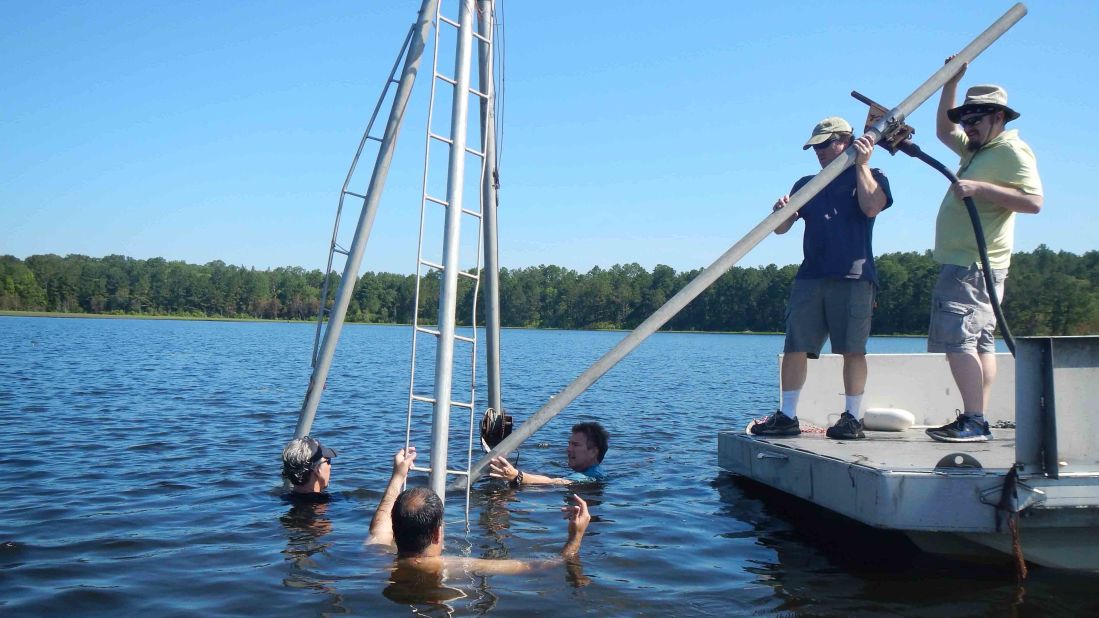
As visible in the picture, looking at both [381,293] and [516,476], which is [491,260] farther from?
[381,293]

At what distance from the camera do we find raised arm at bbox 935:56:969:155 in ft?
21.6

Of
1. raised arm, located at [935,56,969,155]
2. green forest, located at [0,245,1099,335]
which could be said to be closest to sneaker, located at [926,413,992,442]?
raised arm, located at [935,56,969,155]

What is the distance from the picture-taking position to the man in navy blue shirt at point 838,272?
702cm

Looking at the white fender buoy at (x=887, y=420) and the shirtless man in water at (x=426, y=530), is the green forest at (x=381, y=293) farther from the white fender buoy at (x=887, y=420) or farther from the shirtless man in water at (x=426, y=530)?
the shirtless man in water at (x=426, y=530)

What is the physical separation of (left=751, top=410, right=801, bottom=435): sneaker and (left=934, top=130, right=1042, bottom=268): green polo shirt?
200cm

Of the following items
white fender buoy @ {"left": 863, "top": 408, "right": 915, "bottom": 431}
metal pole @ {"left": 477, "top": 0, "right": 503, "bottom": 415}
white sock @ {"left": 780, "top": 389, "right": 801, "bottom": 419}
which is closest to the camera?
white sock @ {"left": 780, "top": 389, "right": 801, "bottom": 419}

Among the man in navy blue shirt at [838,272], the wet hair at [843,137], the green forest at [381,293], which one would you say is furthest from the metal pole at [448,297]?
the green forest at [381,293]

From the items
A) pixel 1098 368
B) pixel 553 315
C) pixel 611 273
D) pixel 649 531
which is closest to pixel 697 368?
pixel 649 531

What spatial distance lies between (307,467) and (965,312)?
5.70 m

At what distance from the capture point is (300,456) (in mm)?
7668

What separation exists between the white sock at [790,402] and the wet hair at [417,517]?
3682mm

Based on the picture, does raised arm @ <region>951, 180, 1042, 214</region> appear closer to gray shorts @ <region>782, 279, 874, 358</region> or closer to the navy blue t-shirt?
the navy blue t-shirt

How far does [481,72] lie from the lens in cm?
765

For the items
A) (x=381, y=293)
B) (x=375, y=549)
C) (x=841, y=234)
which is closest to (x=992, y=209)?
(x=841, y=234)
